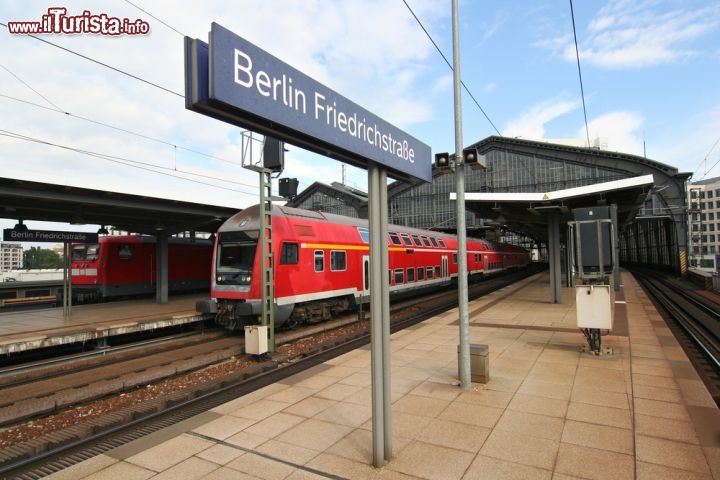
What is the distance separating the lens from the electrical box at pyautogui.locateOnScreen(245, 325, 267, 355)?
28.9 feet

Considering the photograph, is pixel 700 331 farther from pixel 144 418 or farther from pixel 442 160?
pixel 144 418

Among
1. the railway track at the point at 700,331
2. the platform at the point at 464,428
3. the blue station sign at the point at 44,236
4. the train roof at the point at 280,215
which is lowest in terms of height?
the railway track at the point at 700,331

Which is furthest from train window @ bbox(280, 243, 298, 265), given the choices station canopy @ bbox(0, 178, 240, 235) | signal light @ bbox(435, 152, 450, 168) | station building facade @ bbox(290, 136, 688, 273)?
station building facade @ bbox(290, 136, 688, 273)

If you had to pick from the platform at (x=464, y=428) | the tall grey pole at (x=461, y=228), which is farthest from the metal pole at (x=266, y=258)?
the tall grey pole at (x=461, y=228)

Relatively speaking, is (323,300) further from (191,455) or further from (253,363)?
(191,455)

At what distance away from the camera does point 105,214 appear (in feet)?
50.2

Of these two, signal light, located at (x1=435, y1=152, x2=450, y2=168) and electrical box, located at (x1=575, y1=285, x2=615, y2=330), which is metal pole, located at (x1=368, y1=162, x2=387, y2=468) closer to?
signal light, located at (x1=435, y1=152, x2=450, y2=168)

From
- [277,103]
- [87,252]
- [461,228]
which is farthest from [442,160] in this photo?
[87,252]

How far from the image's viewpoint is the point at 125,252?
19109mm

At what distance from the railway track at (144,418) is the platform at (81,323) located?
4133 millimetres

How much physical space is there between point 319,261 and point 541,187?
47.2 metres

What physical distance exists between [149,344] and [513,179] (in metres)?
50.8

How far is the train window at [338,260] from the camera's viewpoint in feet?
41.2

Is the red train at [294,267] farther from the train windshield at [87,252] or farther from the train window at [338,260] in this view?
the train windshield at [87,252]
